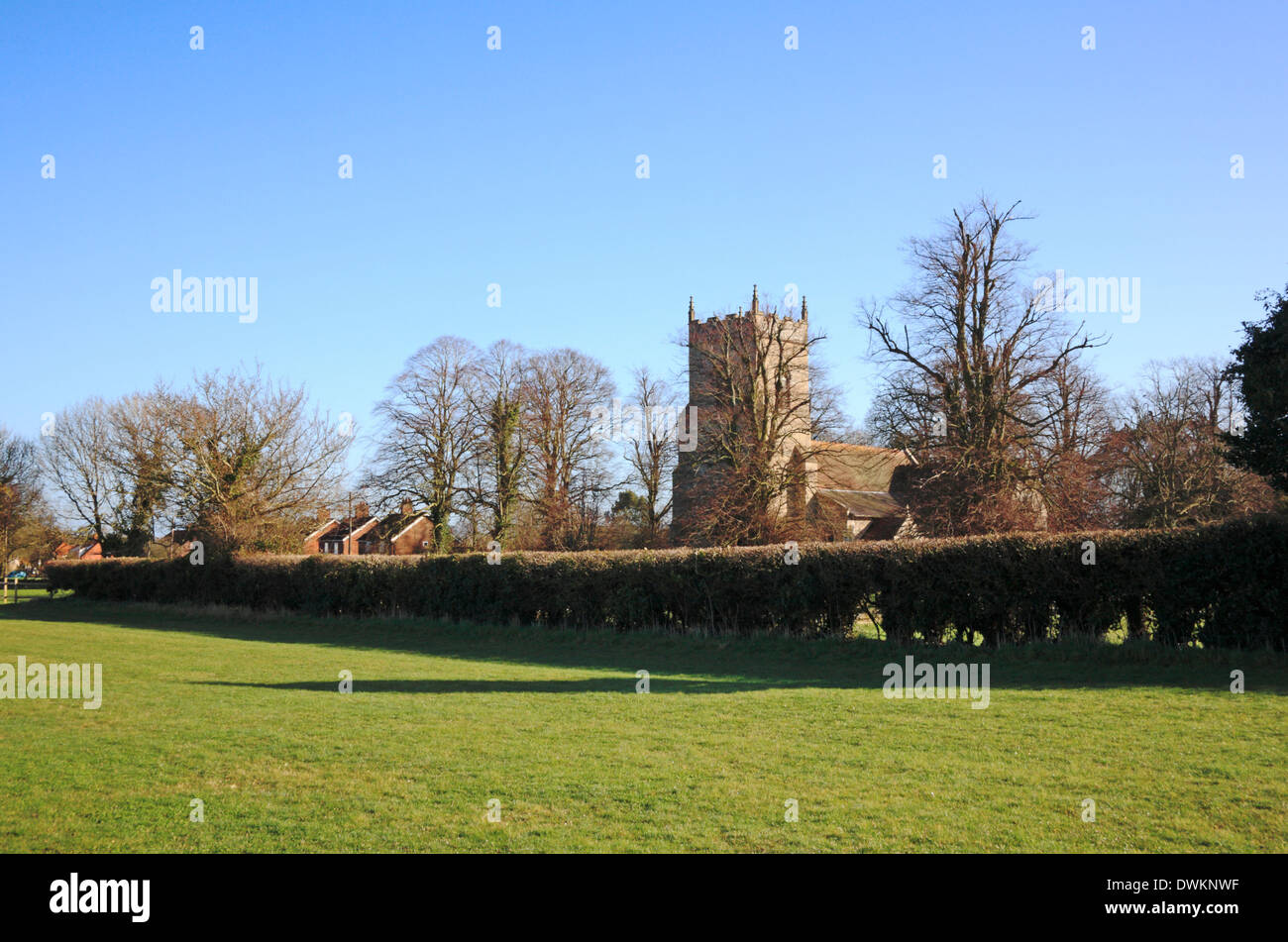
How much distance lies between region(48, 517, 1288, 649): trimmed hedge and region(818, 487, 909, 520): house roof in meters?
37.0

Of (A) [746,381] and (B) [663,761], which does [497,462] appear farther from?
(B) [663,761]

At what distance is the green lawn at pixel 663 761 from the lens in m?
6.50

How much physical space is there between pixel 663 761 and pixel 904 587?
37.9 feet

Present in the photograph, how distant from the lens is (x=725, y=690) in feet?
48.0

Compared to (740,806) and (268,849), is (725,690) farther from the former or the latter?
(268,849)

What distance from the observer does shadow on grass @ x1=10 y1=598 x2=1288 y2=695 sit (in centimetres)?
1462

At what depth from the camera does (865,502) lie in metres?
66.5

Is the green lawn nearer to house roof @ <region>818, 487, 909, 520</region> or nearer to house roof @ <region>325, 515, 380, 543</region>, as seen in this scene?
house roof @ <region>818, 487, 909, 520</region>

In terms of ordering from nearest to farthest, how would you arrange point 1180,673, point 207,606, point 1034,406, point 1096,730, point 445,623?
point 1096,730, point 1180,673, point 445,623, point 1034,406, point 207,606

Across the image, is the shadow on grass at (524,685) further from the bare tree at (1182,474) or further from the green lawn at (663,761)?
the bare tree at (1182,474)

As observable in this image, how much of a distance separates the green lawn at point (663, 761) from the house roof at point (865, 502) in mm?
46148

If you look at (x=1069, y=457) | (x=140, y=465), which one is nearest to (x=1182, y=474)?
(x=1069, y=457)
